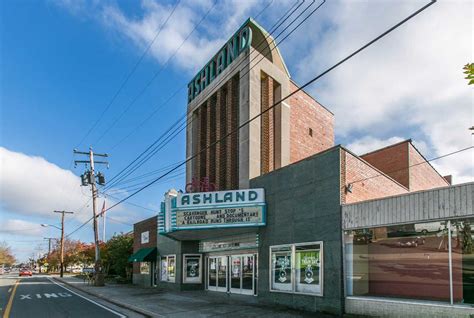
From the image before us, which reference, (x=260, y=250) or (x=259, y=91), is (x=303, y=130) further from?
(x=260, y=250)

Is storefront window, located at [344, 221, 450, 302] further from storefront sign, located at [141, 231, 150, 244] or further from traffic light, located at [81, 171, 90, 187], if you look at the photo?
traffic light, located at [81, 171, 90, 187]

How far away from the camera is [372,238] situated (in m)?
12.9

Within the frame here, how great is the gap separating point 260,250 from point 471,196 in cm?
936

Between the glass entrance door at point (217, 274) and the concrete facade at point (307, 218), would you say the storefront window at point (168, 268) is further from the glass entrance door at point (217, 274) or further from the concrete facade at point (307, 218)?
the concrete facade at point (307, 218)

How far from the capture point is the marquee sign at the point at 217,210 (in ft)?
56.5

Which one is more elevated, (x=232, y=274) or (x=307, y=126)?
(x=307, y=126)

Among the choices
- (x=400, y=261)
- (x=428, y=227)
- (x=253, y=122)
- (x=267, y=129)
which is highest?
(x=253, y=122)

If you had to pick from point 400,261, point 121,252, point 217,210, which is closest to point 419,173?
point 400,261

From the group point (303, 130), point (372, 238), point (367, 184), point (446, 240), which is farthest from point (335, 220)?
point (303, 130)

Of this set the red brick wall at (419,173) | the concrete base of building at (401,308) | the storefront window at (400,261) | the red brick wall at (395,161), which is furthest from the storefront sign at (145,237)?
the concrete base of building at (401,308)

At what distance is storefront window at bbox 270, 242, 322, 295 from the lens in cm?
1416

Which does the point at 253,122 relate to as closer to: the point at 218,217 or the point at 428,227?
the point at 218,217

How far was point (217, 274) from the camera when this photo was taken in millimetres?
21172

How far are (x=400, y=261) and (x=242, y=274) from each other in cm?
853
